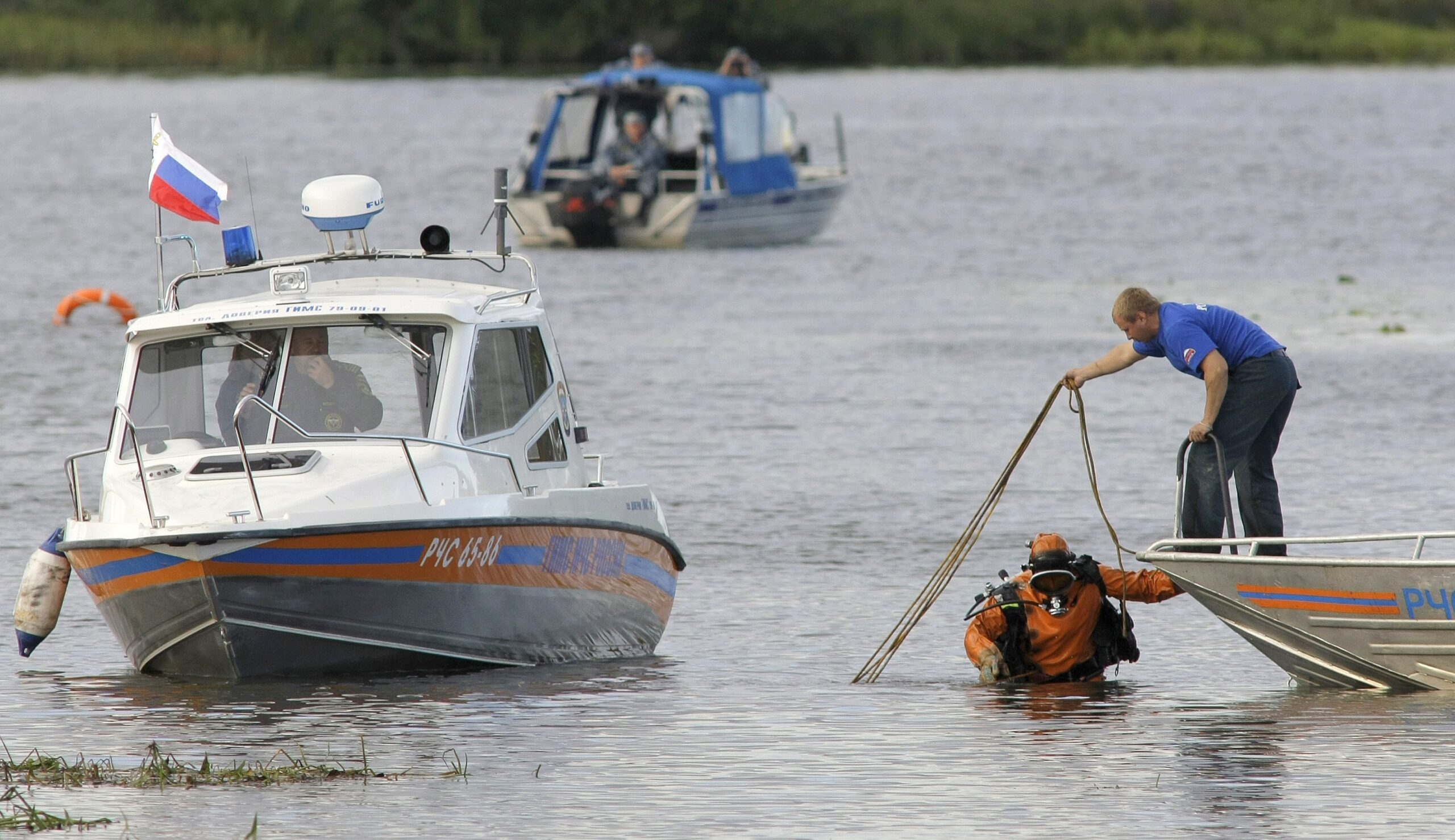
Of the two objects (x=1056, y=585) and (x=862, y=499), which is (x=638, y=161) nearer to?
(x=862, y=499)

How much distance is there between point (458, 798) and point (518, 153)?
50099 millimetres

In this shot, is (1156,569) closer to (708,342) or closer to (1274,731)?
(1274,731)

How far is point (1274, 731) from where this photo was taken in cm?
1048

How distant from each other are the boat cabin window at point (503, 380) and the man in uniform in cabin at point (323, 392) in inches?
18.4

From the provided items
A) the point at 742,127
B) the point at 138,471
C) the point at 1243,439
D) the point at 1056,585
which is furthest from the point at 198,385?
the point at 742,127

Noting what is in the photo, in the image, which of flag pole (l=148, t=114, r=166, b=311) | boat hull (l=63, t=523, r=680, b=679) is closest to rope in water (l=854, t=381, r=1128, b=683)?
boat hull (l=63, t=523, r=680, b=679)

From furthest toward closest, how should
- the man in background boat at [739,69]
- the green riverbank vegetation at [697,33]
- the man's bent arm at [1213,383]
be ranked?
the green riverbank vegetation at [697,33] → the man in background boat at [739,69] → the man's bent arm at [1213,383]

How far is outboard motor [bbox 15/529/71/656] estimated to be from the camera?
40.2 ft

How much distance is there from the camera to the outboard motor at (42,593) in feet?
40.2

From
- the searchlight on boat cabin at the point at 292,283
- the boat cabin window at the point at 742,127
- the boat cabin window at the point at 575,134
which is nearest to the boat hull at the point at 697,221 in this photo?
the boat cabin window at the point at 742,127

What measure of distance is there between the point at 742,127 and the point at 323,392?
84.7 ft

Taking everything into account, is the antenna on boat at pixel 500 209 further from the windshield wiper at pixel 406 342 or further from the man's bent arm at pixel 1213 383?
the man's bent arm at pixel 1213 383

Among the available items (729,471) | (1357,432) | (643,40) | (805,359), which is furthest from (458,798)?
(643,40)

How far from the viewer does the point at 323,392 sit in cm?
1171
